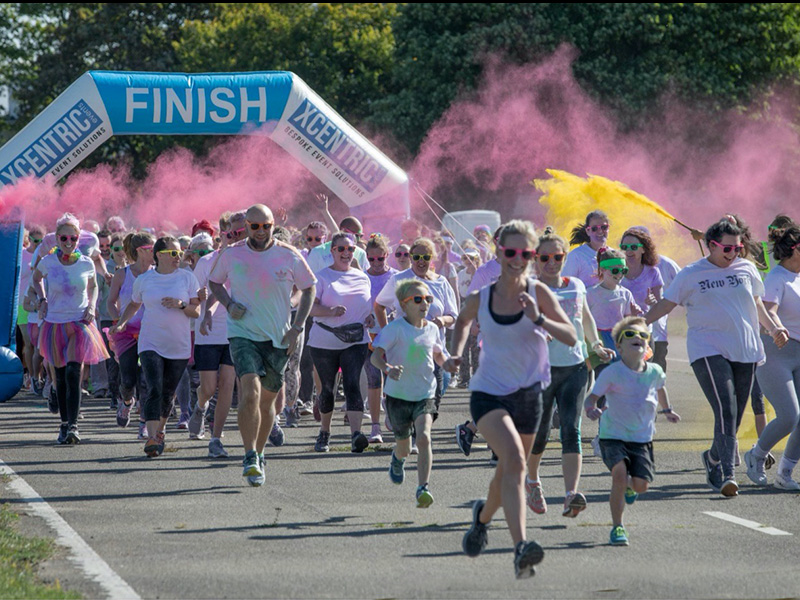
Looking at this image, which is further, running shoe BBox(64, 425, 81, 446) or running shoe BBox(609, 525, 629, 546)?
running shoe BBox(64, 425, 81, 446)

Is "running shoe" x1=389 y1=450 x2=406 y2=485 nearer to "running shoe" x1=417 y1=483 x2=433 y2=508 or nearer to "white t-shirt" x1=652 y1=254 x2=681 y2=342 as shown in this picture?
"running shoe" x1=417 y1=483 x2=433 y2=508

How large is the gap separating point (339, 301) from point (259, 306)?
2.10m

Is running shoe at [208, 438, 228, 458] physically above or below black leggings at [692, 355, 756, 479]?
below

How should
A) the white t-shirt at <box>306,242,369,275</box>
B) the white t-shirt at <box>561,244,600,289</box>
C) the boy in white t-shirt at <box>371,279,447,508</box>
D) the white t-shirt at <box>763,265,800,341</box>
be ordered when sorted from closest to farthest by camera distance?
the boy in white t-shirt at <box>371,279,447,508</box> < the white t-shirt at <box>763,265,800,341</box> < the white t-shirt at <box>561,244,600,289</box> < the white t-shirt at <box>306,242,369,275</box>

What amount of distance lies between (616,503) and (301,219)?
3922 centimetres

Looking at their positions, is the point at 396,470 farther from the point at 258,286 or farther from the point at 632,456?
the point at 632,456

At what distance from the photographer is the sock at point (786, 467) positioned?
9.72 metres

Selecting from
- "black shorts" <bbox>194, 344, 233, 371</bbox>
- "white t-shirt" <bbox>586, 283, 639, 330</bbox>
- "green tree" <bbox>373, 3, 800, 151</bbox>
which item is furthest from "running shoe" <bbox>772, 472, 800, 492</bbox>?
"green tree" <bbox>373, 3, 800, 151</bbox>

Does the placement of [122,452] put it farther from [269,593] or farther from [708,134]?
[708,134]

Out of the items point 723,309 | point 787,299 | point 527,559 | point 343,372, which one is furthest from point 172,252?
point 527,559

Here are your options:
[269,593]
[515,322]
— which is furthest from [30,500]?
[515,322]

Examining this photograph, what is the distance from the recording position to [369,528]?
8.15 m

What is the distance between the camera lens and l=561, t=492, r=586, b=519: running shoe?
26.6 feet

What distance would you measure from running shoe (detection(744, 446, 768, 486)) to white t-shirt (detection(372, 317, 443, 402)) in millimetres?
2442
